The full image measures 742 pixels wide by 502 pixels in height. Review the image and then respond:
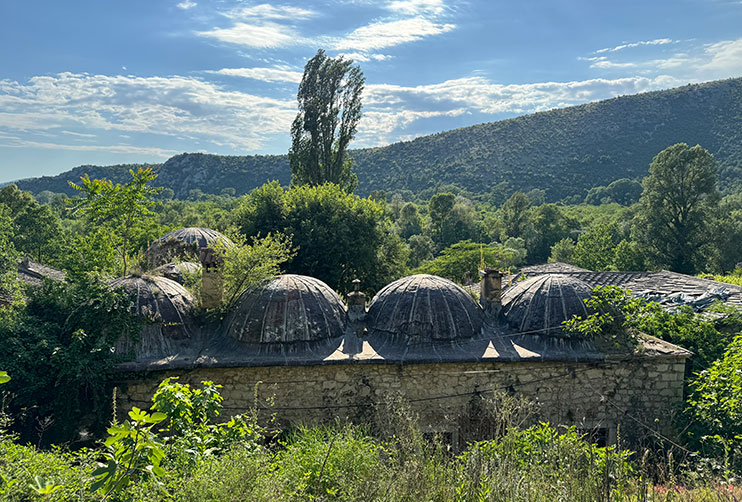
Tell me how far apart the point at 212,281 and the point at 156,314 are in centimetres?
150

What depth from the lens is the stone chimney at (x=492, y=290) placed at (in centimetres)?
1187

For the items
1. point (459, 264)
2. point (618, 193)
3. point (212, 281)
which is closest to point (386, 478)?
point (212, 281)

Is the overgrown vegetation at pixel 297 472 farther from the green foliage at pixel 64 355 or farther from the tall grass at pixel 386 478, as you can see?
the green foliage at pixel 64 355

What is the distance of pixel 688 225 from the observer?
3025cm

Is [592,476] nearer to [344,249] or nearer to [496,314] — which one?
[496,314]

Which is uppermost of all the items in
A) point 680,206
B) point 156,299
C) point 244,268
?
point 680,206

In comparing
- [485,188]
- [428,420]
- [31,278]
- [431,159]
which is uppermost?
[431,159]

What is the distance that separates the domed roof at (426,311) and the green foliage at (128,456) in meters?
7.18

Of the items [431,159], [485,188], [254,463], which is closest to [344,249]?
[254,463]

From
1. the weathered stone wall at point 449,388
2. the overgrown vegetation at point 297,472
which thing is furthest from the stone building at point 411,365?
the overgrown vegetation at point 297,472

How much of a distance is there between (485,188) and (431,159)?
1462 centimetres

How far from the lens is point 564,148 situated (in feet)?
239

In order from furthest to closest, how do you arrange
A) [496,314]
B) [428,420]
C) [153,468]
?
[496,314], [428,420], [153,468]

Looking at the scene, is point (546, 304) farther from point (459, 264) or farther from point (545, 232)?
point (545, 232)
